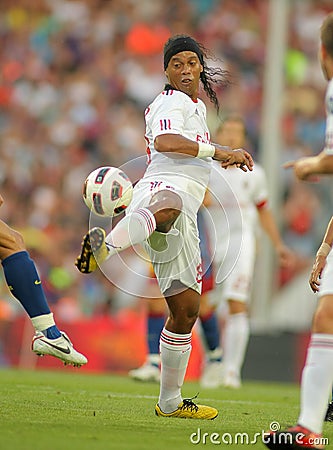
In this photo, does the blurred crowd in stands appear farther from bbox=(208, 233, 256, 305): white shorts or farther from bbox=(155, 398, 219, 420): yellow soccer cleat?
bbox=(155, 398, 219, 420): yellow soccer cleat

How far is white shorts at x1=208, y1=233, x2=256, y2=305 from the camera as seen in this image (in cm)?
1035

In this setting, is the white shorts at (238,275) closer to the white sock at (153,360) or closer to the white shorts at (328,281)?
the white sock at (153,360)

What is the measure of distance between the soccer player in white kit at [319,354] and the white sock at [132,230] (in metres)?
1.06

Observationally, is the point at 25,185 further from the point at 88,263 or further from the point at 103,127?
the point at 88,263

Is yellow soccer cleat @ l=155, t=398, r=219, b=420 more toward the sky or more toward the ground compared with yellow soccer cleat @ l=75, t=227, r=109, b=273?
more toward the ground

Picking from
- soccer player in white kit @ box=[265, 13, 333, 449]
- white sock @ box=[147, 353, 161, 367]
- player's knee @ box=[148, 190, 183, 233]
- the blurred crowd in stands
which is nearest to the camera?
soccer player in white kit @ box=[265, 13, 333, 449]

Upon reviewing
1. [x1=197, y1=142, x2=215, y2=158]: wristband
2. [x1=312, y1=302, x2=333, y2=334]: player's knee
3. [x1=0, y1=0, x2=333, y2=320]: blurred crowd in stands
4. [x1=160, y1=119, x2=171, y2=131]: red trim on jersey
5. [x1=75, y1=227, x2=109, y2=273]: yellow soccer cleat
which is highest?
[x1=0, y1=0, x2=333, y2=320]: blurred crowd in stands

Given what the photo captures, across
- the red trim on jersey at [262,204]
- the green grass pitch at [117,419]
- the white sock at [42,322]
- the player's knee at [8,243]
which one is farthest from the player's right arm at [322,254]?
the red trim on jersey at [262,204]

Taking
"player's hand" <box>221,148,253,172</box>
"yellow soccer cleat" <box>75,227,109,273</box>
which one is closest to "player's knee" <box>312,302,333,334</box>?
"yellow soccer cleat" <box>75,227,109,273</box>

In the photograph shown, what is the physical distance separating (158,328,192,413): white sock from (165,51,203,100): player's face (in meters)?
1.40

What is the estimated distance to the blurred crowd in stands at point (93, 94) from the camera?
14672 millimetres

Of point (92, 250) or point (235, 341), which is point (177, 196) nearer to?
point (92, 250)

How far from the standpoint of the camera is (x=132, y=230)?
5.55 metres

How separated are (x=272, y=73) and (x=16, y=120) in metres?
5.13
